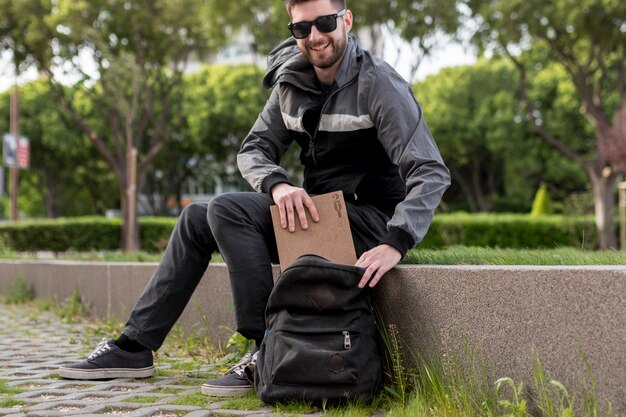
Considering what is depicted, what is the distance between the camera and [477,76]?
39.8m

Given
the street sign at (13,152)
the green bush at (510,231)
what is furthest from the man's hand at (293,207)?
the street sign at (13,152)

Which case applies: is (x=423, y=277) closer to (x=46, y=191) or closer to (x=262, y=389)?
(x=262, y=389)

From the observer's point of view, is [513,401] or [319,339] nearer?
[513,401]

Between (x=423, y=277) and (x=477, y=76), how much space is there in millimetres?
37829

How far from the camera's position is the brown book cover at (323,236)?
3441mm

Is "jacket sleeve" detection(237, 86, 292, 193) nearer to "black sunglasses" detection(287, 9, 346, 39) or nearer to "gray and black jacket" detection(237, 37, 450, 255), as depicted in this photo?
"gray and black jacket" detection(237, 37, 450, 255)

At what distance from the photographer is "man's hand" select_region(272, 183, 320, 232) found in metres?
3.47

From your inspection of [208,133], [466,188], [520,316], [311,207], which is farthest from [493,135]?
[520,316]

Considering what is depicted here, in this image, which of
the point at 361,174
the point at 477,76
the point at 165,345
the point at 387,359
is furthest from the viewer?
the point at 477,76

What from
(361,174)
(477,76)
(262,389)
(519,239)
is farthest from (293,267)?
(477,76)

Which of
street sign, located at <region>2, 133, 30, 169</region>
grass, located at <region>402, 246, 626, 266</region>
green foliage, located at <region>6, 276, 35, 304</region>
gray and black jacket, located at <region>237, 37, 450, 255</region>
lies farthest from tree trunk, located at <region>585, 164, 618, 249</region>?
street sign, located at <region>2, 133, 30, 169</region>

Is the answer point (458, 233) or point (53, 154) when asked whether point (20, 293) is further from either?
point (53, 154)

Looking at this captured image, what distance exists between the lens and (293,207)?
350cm

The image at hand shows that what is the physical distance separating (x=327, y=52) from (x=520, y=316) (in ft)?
4.78
